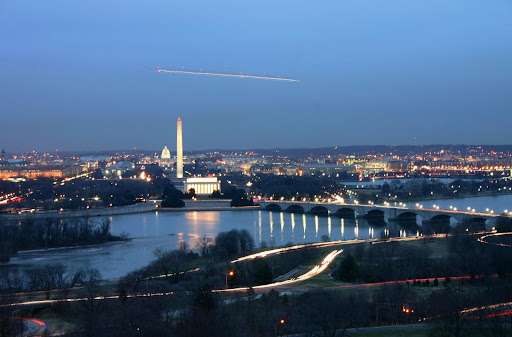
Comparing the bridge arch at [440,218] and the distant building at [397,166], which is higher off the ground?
the distant building at [397,166]

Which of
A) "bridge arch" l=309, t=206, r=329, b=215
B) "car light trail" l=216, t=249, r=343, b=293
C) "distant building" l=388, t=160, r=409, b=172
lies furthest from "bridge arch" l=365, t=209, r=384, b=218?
"distant building" l=388, t=160, r=409, b=172

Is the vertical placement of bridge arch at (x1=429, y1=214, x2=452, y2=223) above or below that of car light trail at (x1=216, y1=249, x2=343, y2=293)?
below

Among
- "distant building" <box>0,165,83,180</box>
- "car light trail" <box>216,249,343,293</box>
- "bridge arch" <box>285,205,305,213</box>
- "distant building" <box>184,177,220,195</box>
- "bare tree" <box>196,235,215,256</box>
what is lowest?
"bridge arch" <box>285,205,305,213</box>

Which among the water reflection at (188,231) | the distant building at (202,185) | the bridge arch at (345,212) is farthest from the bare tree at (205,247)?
the distant building at (202,185)

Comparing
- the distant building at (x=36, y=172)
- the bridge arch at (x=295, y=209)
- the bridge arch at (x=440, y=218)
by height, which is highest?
the distant building at (x=36, y=172)

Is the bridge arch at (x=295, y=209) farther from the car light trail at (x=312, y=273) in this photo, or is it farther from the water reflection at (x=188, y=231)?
the car light trail at (x=312, y=273)

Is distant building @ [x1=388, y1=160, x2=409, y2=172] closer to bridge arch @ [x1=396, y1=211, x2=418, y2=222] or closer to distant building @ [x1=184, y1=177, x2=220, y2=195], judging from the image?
distant building @ [x1=184, y1=177, x2=220, y2=195]

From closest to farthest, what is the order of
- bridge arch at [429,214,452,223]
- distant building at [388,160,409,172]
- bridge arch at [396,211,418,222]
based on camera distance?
1. bridge arch at [429,214,452,223]
2. bridge arch at [396,211,418,222]
3. distant building at [388,160,409,172]
